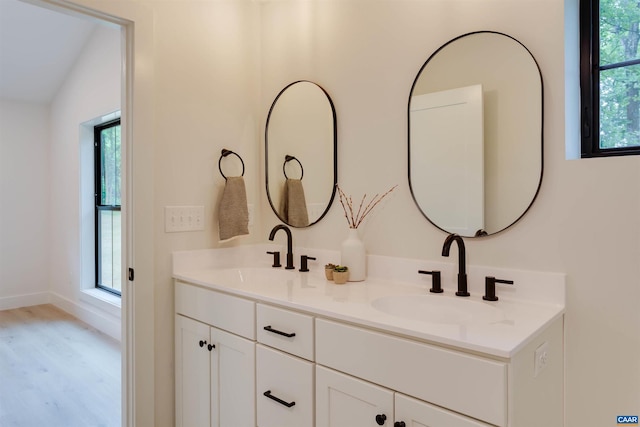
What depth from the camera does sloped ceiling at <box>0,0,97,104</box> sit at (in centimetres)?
355

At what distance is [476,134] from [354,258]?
2.27ft

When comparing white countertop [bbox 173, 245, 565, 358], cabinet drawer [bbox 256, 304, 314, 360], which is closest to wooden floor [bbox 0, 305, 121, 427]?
white countertop [bbox 173, 245, 565, 358]

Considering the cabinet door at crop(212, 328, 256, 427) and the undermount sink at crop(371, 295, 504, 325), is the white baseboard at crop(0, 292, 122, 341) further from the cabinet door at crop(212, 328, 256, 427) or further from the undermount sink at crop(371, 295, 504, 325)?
the undermount sink at crop(371, 295, 504, 325)

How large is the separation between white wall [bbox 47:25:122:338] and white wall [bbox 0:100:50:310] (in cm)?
11

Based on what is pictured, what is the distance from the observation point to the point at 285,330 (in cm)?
143

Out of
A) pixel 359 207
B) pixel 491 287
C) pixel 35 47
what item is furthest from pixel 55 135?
pixel 491 287

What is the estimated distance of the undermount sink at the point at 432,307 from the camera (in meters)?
1.40

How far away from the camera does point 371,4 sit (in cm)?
185

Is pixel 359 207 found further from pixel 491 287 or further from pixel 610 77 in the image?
pixel 610 77

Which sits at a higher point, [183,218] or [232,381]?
[183,218]

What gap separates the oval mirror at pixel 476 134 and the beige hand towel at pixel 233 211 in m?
0.88

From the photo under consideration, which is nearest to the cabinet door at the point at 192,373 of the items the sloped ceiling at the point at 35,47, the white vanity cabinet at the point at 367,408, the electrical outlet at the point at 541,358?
the white vanity cabinet at the point at 367,408

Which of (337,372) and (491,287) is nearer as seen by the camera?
(337,372)

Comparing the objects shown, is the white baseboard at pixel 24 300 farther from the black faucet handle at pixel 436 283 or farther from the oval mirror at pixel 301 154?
the black faucet handle at pixel 436 283
